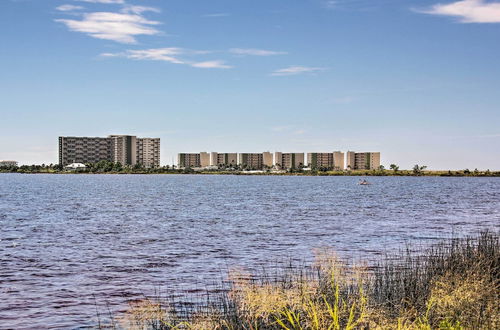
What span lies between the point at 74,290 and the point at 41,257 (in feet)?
37.9

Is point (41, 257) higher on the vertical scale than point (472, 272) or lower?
lower

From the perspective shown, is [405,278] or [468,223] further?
[468,223]

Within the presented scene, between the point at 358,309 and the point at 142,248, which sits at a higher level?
the point at 358,309

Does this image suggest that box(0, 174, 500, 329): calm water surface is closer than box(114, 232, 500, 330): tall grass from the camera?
No

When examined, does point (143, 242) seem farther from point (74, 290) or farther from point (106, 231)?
point (74, 290)

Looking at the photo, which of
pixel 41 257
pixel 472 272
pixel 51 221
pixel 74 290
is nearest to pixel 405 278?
pixel 472 272

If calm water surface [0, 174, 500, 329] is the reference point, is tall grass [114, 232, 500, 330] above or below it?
above

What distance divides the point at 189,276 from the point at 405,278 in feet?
43.0

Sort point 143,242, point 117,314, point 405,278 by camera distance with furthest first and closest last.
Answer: point 143,242, point 117,314, point 405,278

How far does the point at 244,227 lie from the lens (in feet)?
182

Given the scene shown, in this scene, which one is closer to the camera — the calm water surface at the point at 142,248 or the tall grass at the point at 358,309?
the tall grass at the point at 358,309

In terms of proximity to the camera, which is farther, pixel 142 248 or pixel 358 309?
pixel 142 248

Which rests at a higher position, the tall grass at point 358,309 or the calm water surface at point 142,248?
the tall grass at point 358,309

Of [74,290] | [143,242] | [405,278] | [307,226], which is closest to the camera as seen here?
[405,278]
